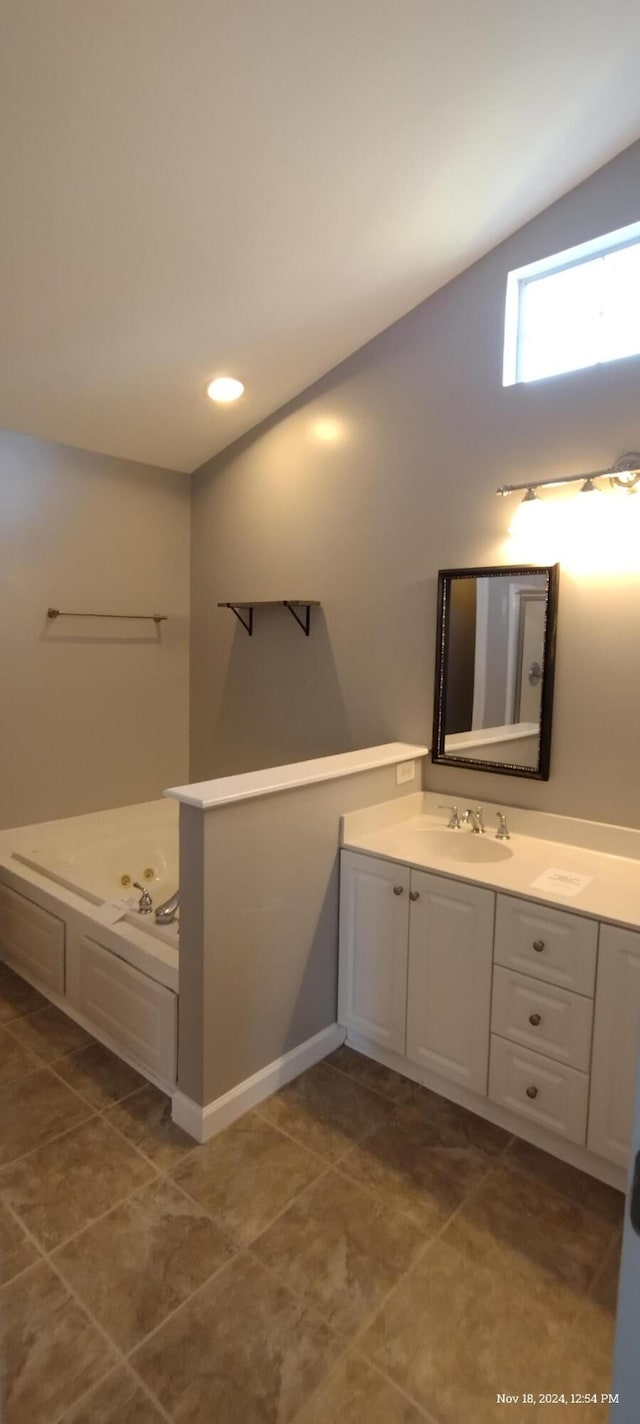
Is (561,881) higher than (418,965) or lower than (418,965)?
higher

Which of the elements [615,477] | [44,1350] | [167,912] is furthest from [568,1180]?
[615,477]

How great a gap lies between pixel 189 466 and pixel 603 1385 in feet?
11.5

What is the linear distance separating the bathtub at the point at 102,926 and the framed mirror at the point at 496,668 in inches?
47.4

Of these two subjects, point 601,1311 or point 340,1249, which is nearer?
point 601,1311

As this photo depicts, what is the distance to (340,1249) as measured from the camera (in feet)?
5.04

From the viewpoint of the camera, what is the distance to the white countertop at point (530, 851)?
178cm

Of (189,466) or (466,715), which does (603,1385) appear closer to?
(466,715)

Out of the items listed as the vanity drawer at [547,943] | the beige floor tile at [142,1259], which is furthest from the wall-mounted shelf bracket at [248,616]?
the beige floor tile at [142,1259]

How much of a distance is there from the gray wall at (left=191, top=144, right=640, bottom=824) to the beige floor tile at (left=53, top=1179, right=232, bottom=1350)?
1523 mm

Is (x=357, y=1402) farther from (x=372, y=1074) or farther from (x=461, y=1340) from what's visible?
(x=372, y=1074)

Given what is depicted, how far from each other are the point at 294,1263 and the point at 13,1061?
1.15 m

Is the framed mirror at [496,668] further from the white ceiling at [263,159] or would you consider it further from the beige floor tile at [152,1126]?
the beige floor tile at [152,1126]

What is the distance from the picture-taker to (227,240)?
6.60ft

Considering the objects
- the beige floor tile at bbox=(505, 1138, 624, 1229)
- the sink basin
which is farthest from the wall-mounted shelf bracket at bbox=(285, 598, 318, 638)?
the beige floor tile at bbox=(505, 1138, 624, 1229)
